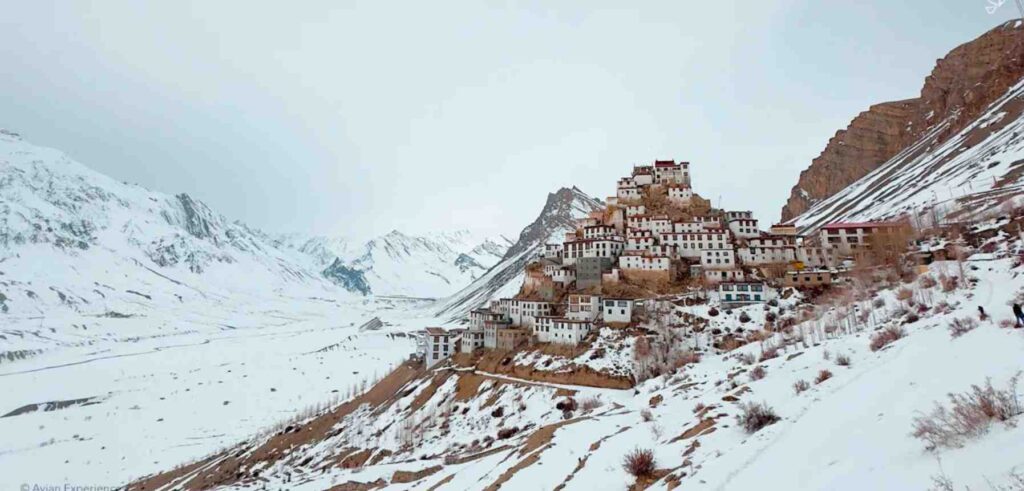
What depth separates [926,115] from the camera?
159875 millimetres

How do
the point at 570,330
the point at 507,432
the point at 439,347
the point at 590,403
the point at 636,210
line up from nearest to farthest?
the point at 590,403 < the point at 507,432 < the point at 570,330 < the point at 439,347 < the point at 636,210

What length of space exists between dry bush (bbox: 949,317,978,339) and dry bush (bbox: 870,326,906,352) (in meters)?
2.95

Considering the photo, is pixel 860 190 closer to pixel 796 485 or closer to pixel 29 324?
pixel 796 485

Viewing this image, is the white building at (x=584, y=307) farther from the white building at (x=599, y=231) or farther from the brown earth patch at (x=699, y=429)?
the brown earth patch at (x=699, y=429)

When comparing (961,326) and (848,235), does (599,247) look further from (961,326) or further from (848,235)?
(961,326)

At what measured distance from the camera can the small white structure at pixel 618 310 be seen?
5750 cm

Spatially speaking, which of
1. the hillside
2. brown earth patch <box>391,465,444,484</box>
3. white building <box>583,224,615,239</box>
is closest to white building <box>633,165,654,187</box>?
white building <box>583,224,615,239</box>

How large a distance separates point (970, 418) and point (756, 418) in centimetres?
663

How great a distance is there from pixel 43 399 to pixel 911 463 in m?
158

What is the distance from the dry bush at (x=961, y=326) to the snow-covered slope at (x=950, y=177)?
6571 cm

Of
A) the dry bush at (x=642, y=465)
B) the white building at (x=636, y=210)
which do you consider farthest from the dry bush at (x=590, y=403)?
the white building at (x=636, y=210)

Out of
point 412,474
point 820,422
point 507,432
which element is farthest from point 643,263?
point 820,422

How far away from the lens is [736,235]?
73438 mm

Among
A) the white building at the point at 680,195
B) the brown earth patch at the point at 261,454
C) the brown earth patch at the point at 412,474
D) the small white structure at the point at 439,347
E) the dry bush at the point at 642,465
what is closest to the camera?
the dry bush at the point at 642,465
